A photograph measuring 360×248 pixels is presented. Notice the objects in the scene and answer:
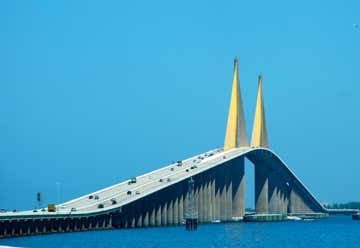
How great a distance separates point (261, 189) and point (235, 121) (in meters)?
11.9

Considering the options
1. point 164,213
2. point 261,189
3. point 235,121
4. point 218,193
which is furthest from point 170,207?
point 261,189

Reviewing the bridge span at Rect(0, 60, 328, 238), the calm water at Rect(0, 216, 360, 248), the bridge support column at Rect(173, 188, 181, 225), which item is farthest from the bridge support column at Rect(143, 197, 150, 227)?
the calm water at Rect(0, 216, 360, 248)

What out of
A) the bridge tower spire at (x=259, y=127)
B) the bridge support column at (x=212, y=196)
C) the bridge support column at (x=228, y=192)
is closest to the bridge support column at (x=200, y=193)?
the bridge support column at (x=212, y=196)

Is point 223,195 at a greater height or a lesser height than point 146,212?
greater

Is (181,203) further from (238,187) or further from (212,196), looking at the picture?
(238,187)

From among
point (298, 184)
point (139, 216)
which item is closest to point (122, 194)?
point (139, 216)

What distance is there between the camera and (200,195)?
136m

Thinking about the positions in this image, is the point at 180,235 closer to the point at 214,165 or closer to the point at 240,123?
the point at 214,165

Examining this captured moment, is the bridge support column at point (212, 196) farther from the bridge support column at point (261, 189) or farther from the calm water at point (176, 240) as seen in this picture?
the calm water at point (176, 240)

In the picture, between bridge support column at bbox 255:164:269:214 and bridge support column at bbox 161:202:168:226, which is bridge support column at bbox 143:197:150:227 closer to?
bridge support column at bbox 161:202:168:226

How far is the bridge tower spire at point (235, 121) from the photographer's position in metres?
159

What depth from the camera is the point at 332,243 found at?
9381 cm

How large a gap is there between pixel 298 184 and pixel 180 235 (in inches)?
3169

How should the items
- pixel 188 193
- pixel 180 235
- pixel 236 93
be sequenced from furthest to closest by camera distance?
1. pixel 236 93
2. pixel 188 193
3. pixel 180 235
